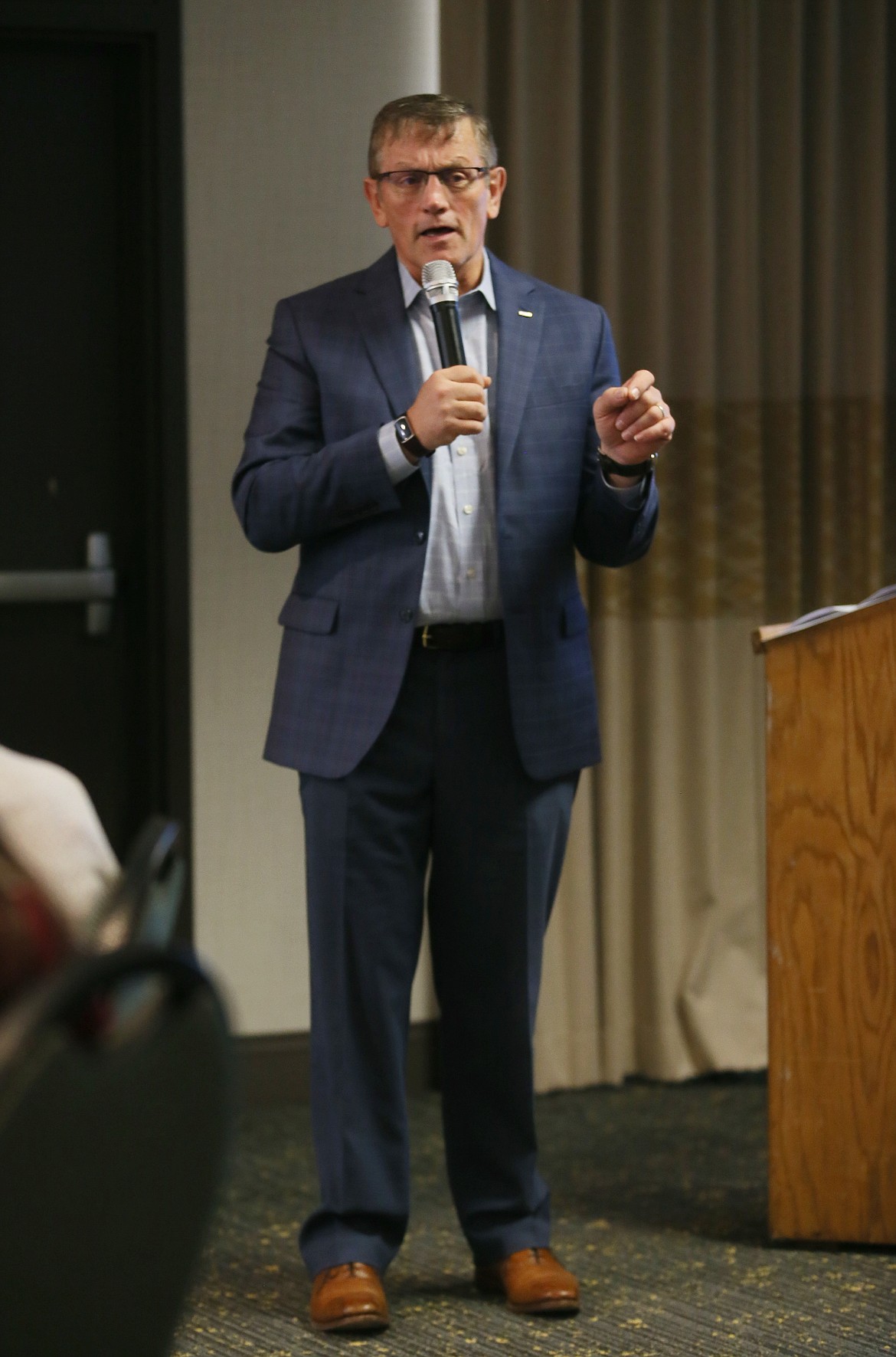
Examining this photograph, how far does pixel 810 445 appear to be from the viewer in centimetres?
353

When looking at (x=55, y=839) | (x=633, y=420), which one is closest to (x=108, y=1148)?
(x=55, y=839)

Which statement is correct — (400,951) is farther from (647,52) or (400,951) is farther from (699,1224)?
(647,52)

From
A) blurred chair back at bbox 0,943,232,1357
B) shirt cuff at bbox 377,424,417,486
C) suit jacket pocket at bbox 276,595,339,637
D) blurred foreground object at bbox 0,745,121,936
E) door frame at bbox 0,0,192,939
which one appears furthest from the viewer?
door frame at bbox 0,0,192,939

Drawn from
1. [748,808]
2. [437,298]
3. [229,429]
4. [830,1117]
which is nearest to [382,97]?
[229,429]

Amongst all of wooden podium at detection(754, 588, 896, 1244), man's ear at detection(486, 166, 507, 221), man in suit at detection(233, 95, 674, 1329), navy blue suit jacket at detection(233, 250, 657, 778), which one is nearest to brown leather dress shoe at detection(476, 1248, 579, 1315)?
man in suit at detection(233, 95, 674, 1329)

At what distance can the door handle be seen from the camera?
3328mm

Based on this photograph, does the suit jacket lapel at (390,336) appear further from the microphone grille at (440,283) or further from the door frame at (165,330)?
the door frame at (165,330)

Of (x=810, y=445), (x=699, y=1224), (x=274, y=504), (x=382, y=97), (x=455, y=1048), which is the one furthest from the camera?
(x=810, y=445)

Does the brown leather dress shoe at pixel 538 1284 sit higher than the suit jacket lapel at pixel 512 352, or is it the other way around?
the suit jacket lapel at pixel 512 352

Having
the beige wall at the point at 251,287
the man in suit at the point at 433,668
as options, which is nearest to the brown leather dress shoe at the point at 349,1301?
the man in suit at the point at 433,668

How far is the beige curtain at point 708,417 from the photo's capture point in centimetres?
336

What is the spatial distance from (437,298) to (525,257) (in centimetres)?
130

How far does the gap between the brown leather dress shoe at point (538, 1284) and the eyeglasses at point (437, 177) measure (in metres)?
1.54

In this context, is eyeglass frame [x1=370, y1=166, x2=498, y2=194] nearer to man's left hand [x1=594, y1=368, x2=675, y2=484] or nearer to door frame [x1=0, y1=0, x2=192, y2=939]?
man's left hand [x1=594, y1=368, x2=675, y2=484]
